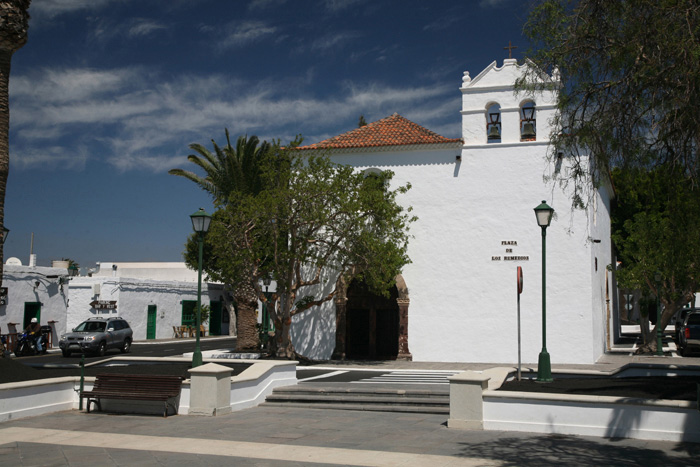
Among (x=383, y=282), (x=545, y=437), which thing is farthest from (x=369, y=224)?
(x=545, y=437)

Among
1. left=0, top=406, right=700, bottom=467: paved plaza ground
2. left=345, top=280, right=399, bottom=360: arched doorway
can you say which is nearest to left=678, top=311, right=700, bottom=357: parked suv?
left=345, top=280, right=399, bottom=360: arched doorway

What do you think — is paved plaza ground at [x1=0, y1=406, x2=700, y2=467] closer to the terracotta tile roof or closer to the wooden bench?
the wooden bench

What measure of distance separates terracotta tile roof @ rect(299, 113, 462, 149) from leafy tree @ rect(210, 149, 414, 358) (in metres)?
1.71

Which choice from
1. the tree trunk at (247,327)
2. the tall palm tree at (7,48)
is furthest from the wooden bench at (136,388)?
the tree trunk at (247,327)

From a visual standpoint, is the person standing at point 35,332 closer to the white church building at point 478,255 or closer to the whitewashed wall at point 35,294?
the whitewashed wall at point 35,294

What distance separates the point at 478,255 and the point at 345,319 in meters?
5.35

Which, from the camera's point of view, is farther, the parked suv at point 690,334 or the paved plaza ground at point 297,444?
the parked suv at point 690,334

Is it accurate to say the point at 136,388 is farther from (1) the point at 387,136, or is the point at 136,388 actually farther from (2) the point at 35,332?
(2) the point at 35,332

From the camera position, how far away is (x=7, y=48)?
1335cm

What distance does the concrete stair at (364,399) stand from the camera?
12.5m

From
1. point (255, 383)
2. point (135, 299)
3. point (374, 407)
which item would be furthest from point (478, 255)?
point (135, 299)

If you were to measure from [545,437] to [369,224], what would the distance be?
12.9 m

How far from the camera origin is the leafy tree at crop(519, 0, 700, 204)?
9.56 metres

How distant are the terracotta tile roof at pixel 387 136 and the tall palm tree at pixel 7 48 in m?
11.0
